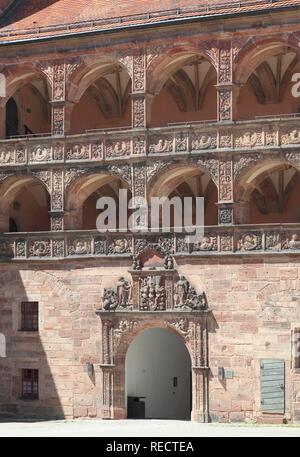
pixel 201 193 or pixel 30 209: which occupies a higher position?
pixel 201 193

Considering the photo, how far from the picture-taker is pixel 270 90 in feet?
139

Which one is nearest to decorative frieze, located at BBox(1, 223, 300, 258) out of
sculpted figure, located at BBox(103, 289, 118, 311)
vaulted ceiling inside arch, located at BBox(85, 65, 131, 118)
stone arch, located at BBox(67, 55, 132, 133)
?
sculpted figure, located at BBox(103, 289, 118, 311)

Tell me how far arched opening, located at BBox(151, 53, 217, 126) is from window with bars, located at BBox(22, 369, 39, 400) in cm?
1004

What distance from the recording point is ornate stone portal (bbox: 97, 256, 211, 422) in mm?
37844

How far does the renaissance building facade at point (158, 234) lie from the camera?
122 feet

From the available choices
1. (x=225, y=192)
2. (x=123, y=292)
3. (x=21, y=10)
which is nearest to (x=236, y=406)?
(x=123, y=292)

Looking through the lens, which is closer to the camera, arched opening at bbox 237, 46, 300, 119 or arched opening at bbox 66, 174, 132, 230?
arched opening at bbox 66, 174, 132, 230

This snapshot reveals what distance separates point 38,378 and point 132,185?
290 inches

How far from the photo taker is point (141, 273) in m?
38.8

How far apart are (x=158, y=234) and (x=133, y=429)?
6422 mm

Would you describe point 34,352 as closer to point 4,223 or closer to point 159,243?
point 4,223

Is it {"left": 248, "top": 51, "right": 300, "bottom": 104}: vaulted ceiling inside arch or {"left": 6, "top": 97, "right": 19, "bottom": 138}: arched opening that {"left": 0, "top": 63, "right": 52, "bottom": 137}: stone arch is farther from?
{"left": 248, "top": 51, "right": 300, "bottom": 104}: vaulted ceiling inside arch

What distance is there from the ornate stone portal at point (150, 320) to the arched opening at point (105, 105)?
7.13m
